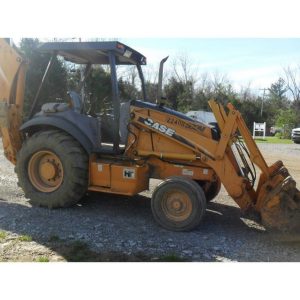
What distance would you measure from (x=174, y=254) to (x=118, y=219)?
1.48m

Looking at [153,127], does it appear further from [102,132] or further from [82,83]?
[82,83]

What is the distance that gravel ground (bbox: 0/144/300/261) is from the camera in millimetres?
4641

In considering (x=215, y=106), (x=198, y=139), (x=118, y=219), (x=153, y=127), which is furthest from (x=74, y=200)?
(x=215, y=106)

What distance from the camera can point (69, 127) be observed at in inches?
243

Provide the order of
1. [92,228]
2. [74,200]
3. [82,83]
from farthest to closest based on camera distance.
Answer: [82,83]
[74,200]
[92,228]

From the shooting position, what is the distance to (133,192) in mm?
5996

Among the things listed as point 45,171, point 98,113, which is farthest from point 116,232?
point 98,113

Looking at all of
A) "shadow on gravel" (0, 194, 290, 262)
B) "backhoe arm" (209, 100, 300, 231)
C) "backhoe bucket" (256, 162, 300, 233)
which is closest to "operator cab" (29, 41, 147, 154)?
"shadow on gravel" (0, 194, 290, 262)

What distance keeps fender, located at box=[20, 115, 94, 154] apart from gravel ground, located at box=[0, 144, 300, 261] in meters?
1.06

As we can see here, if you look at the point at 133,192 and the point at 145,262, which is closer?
the point at 145,262

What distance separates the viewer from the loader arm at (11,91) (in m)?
6.80

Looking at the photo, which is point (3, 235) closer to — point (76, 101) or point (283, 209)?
point (76, 101)

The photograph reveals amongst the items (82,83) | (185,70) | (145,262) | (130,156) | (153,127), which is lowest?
(145,262)

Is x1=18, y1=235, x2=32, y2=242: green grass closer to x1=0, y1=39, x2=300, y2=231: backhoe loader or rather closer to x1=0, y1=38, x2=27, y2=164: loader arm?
x1=0, y1=39, x2=300, y2=231: backhoe loader
